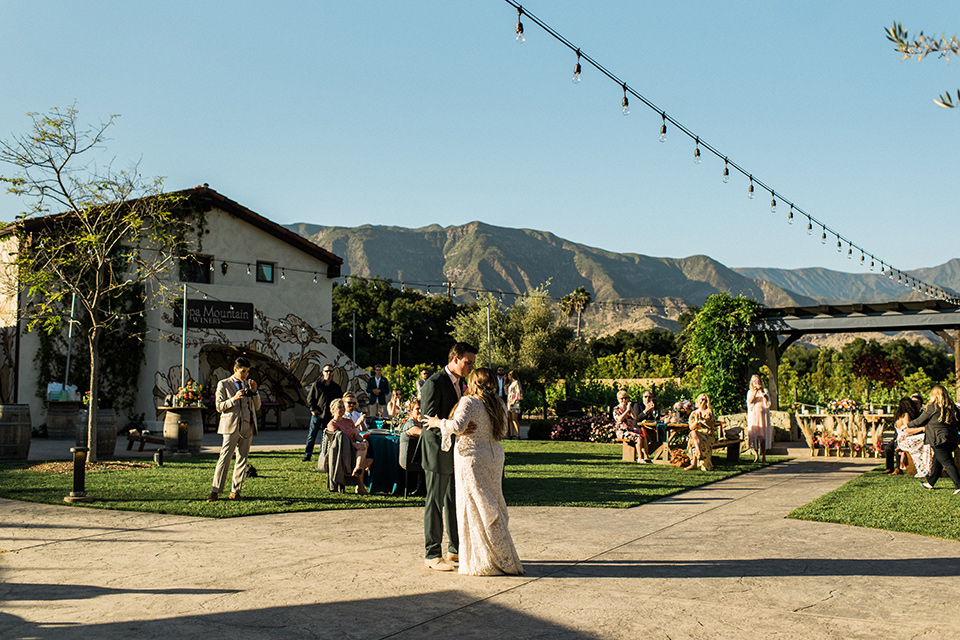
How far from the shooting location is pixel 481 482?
5.84 metres

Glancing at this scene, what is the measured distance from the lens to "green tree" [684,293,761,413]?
20203mm

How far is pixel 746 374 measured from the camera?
67.1 ft

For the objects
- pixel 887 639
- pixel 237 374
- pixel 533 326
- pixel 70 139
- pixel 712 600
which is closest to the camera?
pixel 887 639

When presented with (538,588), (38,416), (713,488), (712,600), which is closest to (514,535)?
(538,588)

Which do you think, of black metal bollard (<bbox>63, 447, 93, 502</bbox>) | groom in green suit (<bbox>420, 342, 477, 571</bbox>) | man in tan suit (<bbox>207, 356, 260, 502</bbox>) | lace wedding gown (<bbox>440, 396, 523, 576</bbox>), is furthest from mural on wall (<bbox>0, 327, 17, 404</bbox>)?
lace wedding gown (<bbox>440, 396, 523, 576</bbox>)

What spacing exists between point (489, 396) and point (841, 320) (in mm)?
17329

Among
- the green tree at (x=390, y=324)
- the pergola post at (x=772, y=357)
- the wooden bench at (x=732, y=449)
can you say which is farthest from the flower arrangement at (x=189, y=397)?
the green tree at (x=390, y=324)

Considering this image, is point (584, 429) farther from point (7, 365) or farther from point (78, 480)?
point (7, 365)

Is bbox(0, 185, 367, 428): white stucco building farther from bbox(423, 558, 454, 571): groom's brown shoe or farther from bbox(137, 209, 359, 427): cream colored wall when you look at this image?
bbox(423, 558, 454, 571): groom's brown shoe

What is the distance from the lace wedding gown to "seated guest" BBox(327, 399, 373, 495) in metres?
4.59

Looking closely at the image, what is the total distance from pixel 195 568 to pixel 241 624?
1567 millimetres

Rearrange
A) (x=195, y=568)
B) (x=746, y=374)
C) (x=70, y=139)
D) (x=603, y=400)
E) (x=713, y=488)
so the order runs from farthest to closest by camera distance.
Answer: (x=603, y=400), (x=746, y=374), (x=70, y=139), (x=713, y=488), (x=195, y=568)

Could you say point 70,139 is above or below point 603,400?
above

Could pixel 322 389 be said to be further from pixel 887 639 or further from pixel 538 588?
pixel 887 639
